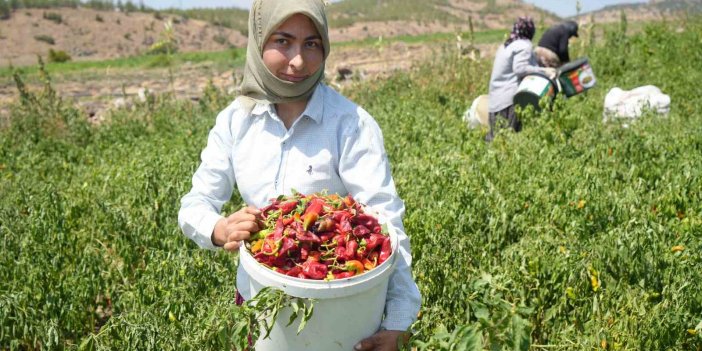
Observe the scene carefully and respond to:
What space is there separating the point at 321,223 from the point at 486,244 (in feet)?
6.08

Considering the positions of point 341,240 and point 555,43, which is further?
point 555,43

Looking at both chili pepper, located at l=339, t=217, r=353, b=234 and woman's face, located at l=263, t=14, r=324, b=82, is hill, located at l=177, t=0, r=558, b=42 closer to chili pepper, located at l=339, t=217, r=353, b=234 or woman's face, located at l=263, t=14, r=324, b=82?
woman's face, located at l=263, t=14, r=324, b=82

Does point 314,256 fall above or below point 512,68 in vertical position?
above

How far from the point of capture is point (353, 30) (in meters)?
54.1

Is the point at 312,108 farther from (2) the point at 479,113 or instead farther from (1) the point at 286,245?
(2) the point at 479,113

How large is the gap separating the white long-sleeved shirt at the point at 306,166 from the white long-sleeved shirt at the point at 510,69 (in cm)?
495

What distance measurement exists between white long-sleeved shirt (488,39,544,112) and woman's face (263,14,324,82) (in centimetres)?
499

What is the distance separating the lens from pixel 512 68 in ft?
21.7

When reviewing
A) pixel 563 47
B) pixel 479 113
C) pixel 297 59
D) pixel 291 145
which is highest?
pixel 297 59

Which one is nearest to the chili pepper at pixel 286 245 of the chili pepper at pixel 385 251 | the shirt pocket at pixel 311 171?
the chili pepper at pixel 385 251

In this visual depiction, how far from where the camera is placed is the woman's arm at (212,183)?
1862 mm

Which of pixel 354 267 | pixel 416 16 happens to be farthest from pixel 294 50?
pixel 416 16

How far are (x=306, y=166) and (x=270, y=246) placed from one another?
37cm

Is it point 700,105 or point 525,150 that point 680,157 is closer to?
point 525,150
